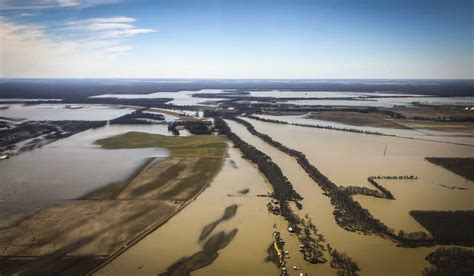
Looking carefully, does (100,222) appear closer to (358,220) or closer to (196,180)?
(196,180)

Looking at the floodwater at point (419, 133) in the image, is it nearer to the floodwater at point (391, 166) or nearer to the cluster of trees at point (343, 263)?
the floodwater at point (391, 166)

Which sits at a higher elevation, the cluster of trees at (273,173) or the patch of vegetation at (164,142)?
the patch of vegetation at (164,142)

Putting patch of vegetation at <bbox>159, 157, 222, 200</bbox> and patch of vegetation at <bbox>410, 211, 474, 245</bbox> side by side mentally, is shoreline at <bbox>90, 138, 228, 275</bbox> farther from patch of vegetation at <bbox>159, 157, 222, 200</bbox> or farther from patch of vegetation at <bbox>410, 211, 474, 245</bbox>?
patch of vegetation at <bbox>410, 211, 474, 245</bbox>

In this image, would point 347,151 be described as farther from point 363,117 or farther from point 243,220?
point 363,117

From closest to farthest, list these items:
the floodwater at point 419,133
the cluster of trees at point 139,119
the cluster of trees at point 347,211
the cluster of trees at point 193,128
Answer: the cluster of trees at point 347,211 → the floodwater at point 419,133 → the cluster of trees at point 193,128 → the cluster of trees at point 139,119

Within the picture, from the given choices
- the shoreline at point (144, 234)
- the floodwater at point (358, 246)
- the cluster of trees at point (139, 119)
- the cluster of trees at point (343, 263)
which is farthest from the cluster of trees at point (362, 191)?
the cluster of trees at point (139, 119)
